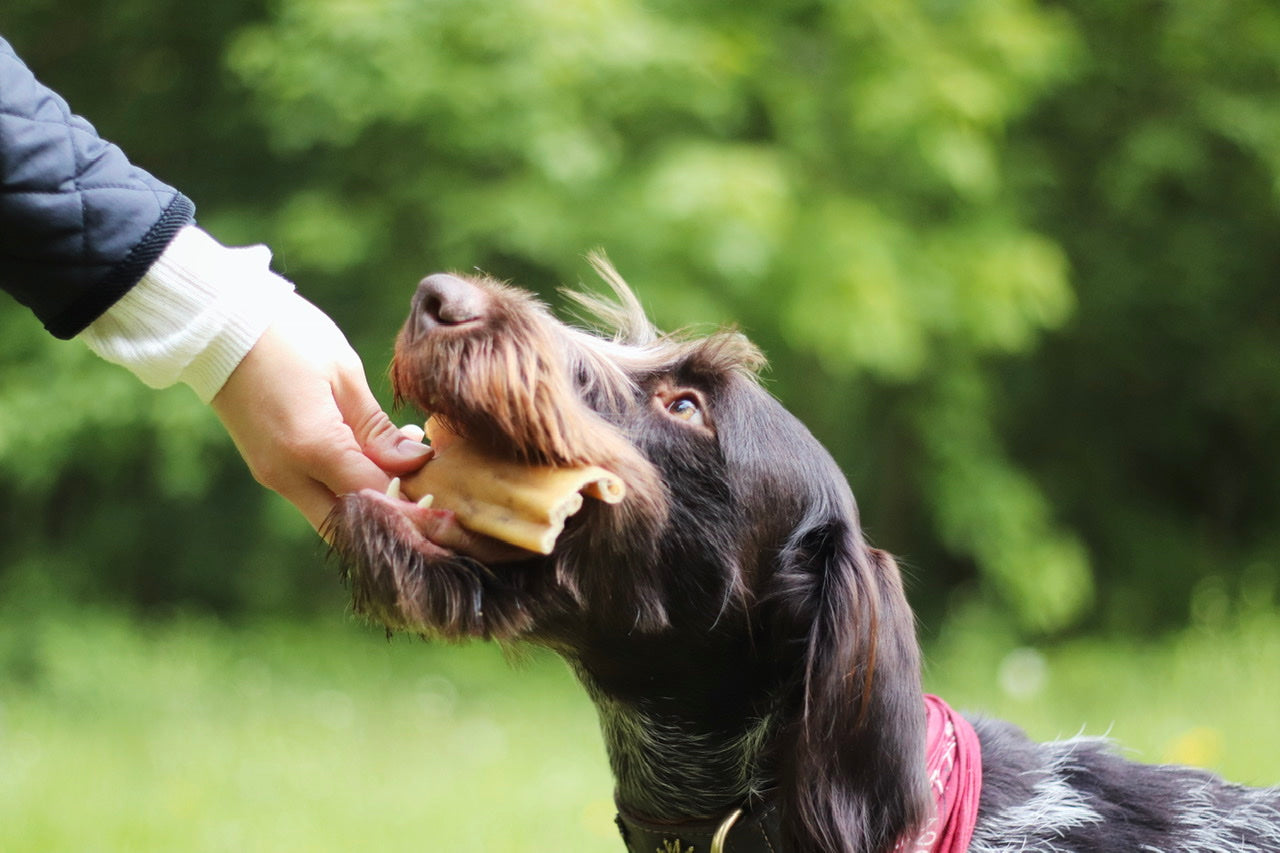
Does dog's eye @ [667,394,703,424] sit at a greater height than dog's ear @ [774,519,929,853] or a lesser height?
greater

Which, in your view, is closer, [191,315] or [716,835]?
[191,315]

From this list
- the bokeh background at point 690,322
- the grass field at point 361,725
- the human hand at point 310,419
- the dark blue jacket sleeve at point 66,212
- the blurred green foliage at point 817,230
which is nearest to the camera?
the dark blue jacket sleeve at point 66,212

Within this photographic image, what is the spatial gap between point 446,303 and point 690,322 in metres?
4.35

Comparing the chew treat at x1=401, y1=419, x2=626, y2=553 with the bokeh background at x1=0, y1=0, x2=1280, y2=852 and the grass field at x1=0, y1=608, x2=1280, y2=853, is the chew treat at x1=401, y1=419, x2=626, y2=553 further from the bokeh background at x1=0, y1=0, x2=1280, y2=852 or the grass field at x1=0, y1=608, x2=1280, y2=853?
the bokeh background at x1=0, y1=0, x2=1280, y2=852

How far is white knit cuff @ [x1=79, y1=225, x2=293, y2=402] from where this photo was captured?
240 centimetres

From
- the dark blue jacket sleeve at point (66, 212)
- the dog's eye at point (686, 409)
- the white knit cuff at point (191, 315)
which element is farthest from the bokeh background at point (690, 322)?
the dark blue jacket sleeve at point (66, 212)

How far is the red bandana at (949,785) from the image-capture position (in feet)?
8.12

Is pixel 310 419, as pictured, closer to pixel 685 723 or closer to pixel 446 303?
pixel 446 303

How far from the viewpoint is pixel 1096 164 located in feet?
30.7

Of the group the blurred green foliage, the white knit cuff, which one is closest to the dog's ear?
the white knit cuff

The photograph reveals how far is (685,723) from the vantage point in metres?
2.81

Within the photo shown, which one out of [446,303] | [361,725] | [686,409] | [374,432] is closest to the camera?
[446,303]

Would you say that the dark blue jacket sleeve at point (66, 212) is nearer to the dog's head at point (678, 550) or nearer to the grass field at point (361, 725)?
the dog's head at point (678, 550)

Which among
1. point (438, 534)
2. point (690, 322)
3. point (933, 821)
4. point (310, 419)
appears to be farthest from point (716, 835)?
point (690, 322)
